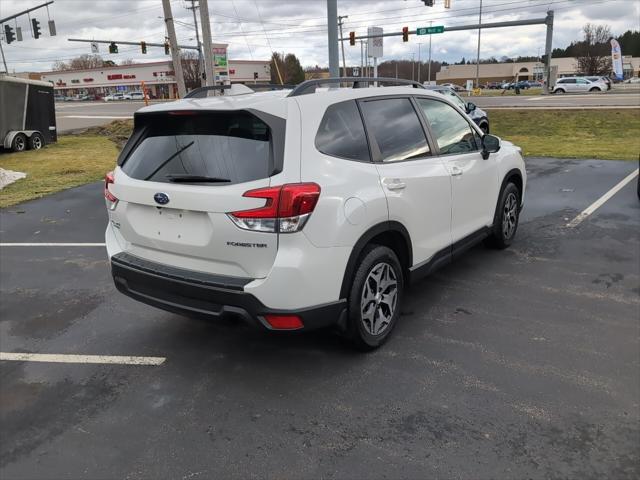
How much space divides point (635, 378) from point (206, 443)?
2.61 m

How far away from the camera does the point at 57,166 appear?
14.6 m

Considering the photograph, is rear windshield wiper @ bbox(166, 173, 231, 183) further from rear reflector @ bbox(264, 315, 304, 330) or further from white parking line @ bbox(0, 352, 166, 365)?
white parking line @ bbox(0, 352, 166, 365)

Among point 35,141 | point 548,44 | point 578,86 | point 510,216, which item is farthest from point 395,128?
point 578,86

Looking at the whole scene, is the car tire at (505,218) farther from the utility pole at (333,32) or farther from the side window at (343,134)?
the utility pole at (333,32)

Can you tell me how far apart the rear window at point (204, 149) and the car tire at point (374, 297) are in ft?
3.08

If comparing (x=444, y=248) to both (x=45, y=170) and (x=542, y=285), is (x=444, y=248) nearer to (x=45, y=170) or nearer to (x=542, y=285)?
(x=542, y=285)

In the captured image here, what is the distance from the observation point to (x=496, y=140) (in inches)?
192

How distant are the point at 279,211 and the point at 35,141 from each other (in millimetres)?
19254

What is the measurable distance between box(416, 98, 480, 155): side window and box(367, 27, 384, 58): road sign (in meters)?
16.5

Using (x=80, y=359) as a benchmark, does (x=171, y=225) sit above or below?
above

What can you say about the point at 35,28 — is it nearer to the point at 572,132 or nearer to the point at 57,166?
the point at 57,166

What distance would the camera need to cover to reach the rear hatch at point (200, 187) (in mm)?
2939

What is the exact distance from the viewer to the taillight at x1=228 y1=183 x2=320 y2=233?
112 inches

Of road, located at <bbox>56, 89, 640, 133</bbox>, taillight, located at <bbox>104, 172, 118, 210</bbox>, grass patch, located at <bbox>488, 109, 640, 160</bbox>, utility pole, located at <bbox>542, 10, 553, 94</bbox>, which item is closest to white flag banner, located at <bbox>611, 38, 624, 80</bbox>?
utility pole, located at <bbox>542, 10, 553, 94</bbox>
